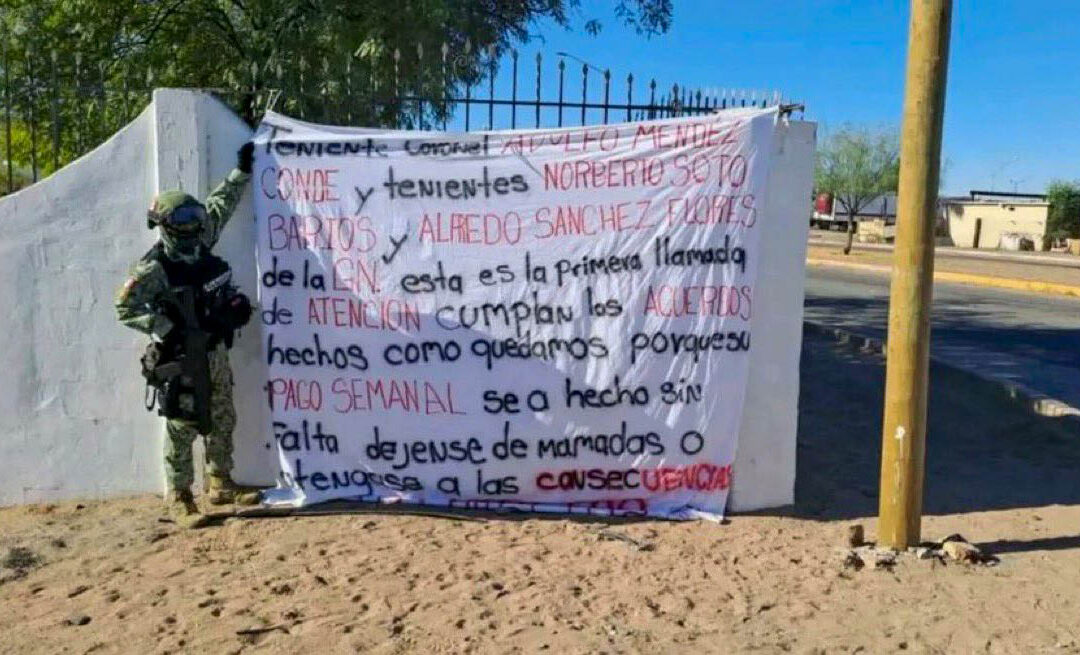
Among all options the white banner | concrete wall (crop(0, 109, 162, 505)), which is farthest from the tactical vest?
concrete wall (crop(0, 109, 162, 505))

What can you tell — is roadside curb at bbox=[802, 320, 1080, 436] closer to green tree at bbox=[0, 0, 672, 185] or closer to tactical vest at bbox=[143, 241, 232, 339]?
green tree at bbox=[0, 0, 672, 185]

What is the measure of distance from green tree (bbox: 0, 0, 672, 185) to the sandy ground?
2.54 m

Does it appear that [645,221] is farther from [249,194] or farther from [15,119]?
[15,119]

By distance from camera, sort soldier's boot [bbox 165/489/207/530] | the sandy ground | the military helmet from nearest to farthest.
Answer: the sandy ground
the military helmet
soldier's boot [bbox 165/489/207/530]

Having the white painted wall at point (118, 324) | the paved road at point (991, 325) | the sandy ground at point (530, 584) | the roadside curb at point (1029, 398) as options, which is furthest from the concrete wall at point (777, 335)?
the paved road at point (991, 325)

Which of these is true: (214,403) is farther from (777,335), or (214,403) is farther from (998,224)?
(998,224)

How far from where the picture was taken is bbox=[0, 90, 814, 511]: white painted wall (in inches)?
197

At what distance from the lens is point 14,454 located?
17.0ft

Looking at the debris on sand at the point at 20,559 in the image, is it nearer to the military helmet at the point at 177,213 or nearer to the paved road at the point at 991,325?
the military helmet at the point at 177,213

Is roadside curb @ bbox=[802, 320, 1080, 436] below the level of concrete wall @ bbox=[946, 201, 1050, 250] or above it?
below

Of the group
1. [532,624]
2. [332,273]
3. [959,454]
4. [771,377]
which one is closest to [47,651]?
[532,624]

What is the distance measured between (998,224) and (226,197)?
58.5m

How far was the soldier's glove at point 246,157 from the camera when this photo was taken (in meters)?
4.99

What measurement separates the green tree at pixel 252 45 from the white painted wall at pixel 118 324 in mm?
912
